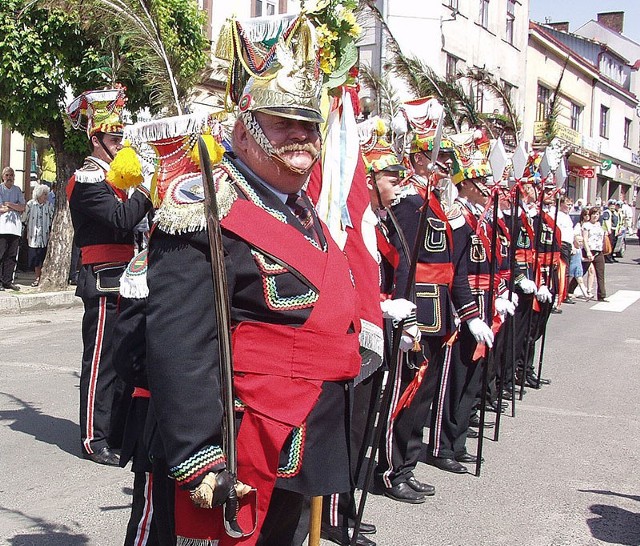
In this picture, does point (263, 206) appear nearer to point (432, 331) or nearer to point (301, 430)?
point (301, 430)

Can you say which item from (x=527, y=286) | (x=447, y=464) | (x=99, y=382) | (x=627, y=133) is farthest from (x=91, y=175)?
(x=627, y=133)

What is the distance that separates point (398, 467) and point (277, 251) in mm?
3029

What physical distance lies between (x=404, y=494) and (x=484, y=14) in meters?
28.1

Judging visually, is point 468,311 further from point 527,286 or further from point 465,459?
point 527,286

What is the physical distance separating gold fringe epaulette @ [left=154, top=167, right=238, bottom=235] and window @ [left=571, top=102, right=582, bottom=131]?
39.8m

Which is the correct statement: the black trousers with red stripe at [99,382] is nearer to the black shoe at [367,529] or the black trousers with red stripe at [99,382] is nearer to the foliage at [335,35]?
the black shoe at [367,529]

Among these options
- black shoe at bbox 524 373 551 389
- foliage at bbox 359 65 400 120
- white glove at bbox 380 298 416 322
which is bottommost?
black shoe at bbox 524 373 551 389

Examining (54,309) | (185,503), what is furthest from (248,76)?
(54,309)

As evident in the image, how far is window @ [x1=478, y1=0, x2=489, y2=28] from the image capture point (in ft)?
101

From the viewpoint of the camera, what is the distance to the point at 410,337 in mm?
4965

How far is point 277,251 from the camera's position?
265 cm

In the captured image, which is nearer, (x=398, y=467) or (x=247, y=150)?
(x=247, y=150)

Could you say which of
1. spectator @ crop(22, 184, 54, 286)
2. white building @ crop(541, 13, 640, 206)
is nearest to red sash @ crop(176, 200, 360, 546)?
spectator @ crop(22, 184, 54, 286)

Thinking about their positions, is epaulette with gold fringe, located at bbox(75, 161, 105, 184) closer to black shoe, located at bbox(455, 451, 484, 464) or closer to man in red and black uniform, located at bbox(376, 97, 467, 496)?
man in red and black uniform, located at bbox(376, 97, 467, 496)
